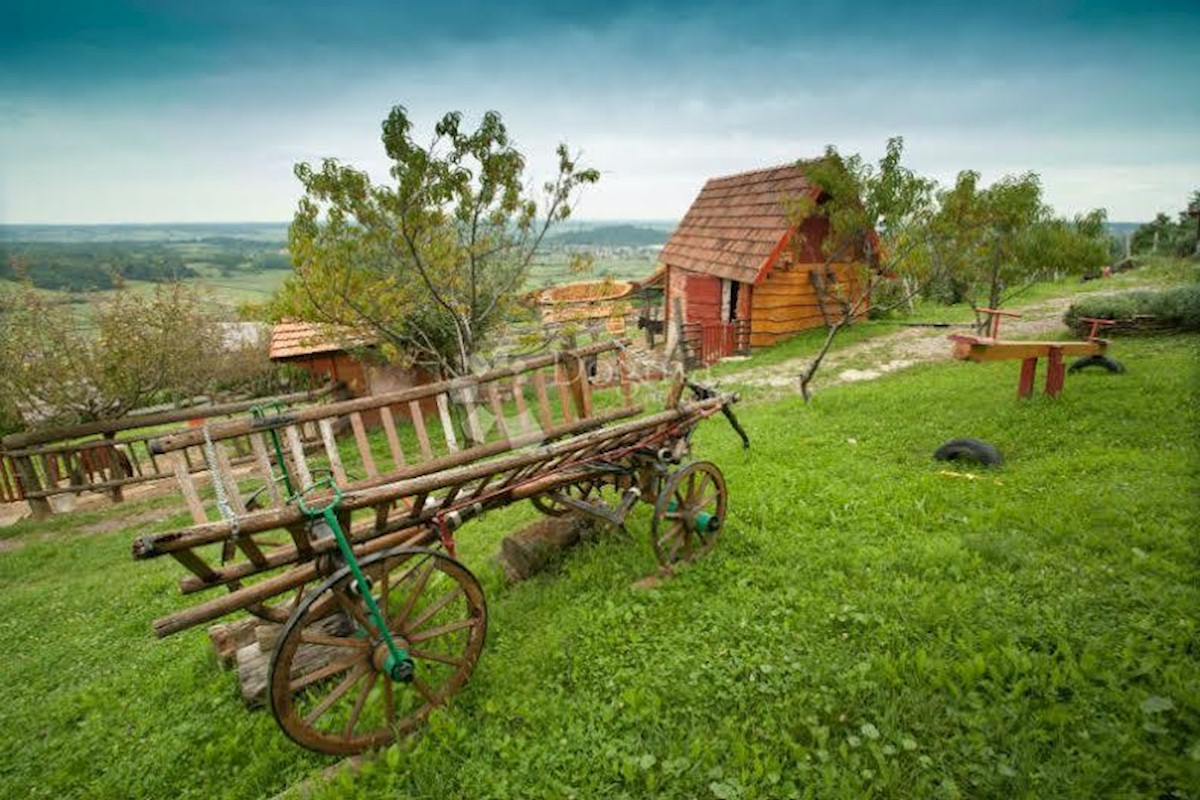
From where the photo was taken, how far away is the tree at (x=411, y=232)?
6.71m

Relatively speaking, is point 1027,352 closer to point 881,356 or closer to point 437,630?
point 881,356

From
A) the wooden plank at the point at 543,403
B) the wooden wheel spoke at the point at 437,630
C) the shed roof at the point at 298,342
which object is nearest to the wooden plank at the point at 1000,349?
the wooden plank at the point at 543,403

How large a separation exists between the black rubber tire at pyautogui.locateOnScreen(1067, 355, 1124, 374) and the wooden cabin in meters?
6.62

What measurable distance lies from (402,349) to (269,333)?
492 inches

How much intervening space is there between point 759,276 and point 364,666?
45.9 feet

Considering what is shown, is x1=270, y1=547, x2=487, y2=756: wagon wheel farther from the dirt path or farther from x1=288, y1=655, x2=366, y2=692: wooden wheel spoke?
the dirt path

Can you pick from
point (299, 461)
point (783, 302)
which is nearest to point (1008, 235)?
point (783, 302)

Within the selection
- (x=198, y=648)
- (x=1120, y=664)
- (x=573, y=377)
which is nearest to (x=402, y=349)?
(x=573, y=377)

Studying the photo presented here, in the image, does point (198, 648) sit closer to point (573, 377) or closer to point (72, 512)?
point (573, 377)

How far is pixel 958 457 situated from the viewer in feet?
20.9

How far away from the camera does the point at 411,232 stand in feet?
23.1

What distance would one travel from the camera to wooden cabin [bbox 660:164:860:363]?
15.8m

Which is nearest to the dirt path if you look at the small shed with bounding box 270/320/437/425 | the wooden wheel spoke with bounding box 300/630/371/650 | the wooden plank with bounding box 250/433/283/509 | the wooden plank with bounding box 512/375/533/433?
the wooden plank with bounding box 512/375/533/433

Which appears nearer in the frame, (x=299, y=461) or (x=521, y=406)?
(x=299, y=461)
